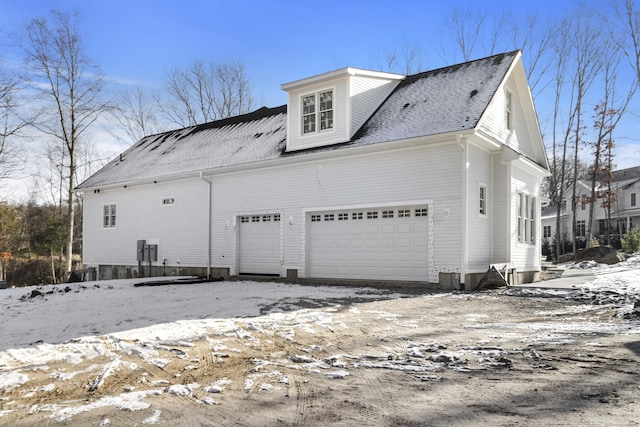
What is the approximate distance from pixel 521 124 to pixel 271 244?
9.14 meters

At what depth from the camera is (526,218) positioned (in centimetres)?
1552

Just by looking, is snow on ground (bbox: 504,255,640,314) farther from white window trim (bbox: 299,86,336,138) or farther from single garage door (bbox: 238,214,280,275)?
single garage door (bbox: 238,214,280,275)

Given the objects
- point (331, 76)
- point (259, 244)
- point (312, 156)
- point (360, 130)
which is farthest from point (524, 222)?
point (259, 244)

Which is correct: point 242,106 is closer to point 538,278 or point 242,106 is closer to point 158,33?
point 158,33

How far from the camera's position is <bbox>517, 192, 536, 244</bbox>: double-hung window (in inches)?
588

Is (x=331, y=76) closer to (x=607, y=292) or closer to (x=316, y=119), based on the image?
(x=316, y=119)

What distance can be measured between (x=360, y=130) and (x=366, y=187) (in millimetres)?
1909

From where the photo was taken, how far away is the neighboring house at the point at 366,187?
40.8ft

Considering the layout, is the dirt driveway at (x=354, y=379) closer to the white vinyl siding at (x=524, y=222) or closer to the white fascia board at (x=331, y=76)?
the white vinyl siding at (x=524, y=222)

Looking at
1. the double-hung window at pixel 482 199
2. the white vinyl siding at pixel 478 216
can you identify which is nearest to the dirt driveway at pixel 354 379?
the white vinyl siding at pixel 478 216

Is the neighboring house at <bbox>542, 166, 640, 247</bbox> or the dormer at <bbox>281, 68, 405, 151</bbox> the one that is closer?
the dormer at <bbox>281, 68, 405, 151</bbox>

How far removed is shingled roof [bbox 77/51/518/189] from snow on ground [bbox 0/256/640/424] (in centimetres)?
479

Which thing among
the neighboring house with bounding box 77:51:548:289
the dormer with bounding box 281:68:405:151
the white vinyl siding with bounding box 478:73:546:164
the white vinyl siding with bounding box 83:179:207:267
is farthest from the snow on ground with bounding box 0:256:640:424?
the white vinyl siding with bounding box 83:179:207:267

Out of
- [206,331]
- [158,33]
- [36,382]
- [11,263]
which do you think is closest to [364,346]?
[206,331]
